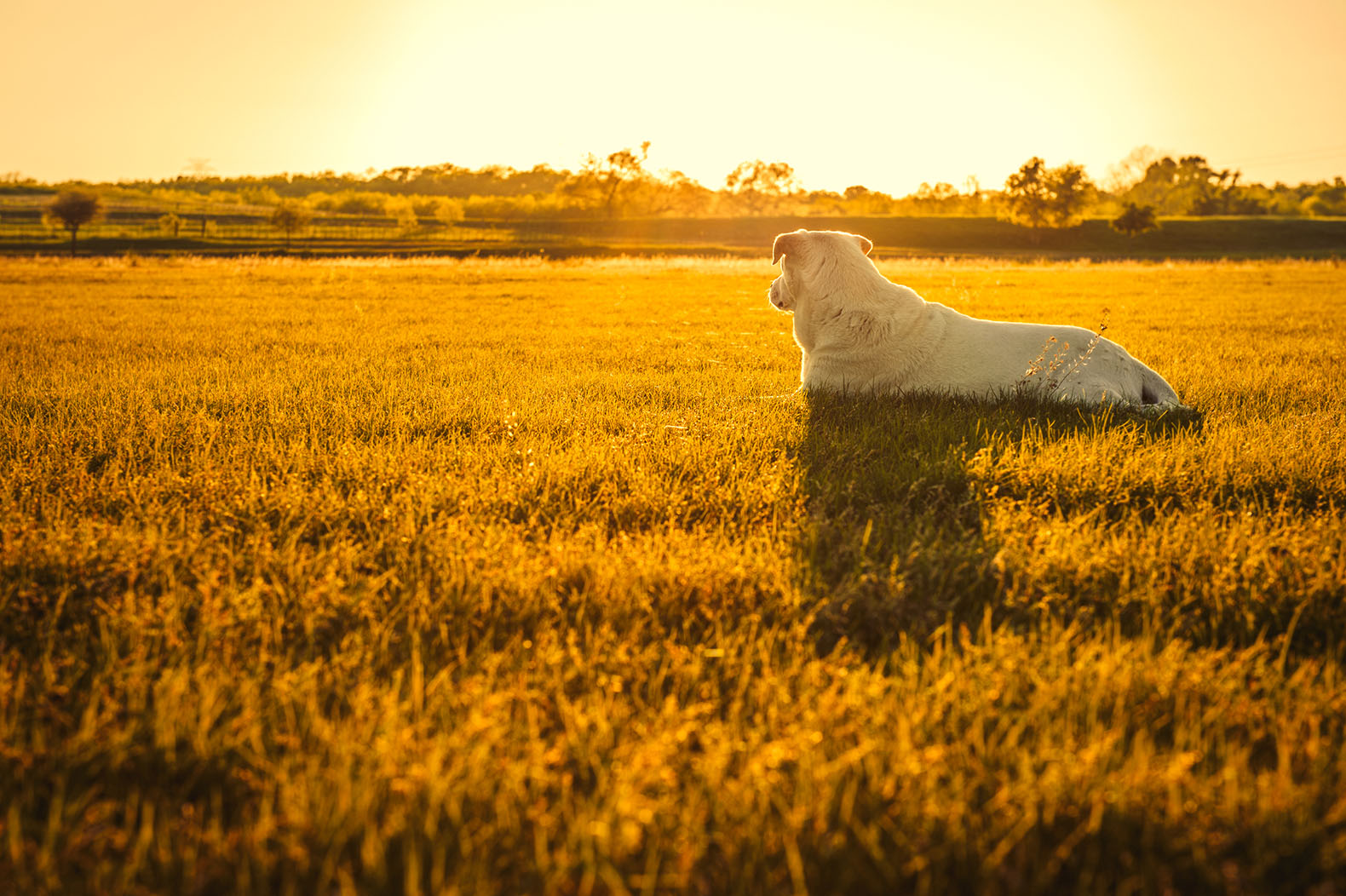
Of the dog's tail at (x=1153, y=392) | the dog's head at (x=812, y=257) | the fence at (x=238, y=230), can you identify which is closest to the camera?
the dog's tail at (x=1153, y=392)

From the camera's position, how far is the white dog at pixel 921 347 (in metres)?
5.79

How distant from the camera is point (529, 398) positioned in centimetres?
624

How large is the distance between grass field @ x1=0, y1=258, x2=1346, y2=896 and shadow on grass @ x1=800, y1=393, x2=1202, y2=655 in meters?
0.03

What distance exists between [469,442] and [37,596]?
2.43m

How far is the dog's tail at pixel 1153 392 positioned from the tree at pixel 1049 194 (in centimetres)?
9788

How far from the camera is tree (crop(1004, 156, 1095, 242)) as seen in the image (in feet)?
291

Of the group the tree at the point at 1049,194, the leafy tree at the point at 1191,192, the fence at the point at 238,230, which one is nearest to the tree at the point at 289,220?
the fence at the point at 238,230

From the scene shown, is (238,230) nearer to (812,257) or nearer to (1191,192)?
(812,257)

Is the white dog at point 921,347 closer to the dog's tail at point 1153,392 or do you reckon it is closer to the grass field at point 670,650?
the dog's tail at point 1153,392

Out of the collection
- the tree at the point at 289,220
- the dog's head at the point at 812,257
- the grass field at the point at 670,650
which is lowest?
the grass field at the point at 670,650

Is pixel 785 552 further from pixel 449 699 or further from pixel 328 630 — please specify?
pixel 328 630

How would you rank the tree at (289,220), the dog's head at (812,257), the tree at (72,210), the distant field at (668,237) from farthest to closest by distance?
the tree at (289,220)
the distant field at (668,237)
the tree at (72,210)
the dog's head at (812,257)

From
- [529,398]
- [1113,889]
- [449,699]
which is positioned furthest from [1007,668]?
[529,398]

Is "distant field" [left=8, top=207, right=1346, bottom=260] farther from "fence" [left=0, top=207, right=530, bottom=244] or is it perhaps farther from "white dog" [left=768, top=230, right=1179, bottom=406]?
"white dog" [left=768, top=230, right=1179, bottom=406]
